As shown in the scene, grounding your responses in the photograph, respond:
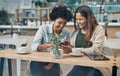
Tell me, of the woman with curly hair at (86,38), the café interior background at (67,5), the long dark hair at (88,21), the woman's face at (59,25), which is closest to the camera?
the woman with curly hair at (86,38)

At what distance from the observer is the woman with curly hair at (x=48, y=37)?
213 centimetres

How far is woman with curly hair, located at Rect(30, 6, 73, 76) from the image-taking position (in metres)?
2.13

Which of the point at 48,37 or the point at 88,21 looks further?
the point at 48,37

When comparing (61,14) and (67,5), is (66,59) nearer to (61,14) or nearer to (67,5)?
(61,14)

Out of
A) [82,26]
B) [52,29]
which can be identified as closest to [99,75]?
[82,26]

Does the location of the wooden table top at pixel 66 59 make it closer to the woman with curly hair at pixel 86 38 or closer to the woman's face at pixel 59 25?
the woman with curly hair at pixel 86 38

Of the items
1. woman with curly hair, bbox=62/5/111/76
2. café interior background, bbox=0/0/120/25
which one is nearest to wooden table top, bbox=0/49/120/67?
woman with curly hair, bbox=62/5/111/76

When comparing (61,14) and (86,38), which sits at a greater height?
(61,14)

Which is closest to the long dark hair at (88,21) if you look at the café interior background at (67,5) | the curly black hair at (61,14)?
the curly black hair at (61,14)

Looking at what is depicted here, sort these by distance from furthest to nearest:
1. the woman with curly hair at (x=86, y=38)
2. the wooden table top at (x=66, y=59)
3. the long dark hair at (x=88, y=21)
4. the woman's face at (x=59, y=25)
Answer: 1. the woman's face at (x=59, y=25)
2. the long dark hair at (x=88, y=21)
3. the woman with curly hair at (x=86, y=38)
4. the wooden table top at (x=66, y=59)

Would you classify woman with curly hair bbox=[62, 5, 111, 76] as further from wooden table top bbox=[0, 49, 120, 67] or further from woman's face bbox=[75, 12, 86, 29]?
wooden table top bbox=[0, 49, 120, 67]

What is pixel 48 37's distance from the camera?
7.41 feet

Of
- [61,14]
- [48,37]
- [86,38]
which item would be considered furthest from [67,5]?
[86,38]

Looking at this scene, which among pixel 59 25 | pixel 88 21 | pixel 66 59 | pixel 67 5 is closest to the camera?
pixel 66 59
